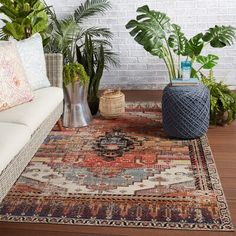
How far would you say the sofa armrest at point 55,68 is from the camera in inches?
124

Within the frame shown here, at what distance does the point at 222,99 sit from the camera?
3.32 m

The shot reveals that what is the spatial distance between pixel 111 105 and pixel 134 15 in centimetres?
136

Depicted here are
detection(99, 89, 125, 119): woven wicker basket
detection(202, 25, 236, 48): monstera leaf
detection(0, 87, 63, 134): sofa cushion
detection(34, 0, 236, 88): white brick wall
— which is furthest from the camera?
detection(34, 0, 236, 88): white brick wall

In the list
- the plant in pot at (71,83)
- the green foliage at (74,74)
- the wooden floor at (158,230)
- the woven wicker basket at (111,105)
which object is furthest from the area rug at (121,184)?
the green foliage at (74,74)

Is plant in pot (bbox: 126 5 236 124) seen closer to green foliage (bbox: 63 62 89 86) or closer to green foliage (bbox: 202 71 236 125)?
green foliage (bbox: 202 71 236 125)

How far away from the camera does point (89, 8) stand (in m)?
4.29

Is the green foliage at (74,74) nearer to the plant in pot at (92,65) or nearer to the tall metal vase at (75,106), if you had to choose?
the tall metal vase at (75,106)

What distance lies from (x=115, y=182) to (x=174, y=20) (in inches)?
99.8

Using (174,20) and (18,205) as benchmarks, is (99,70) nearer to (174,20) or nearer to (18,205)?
(174,20)

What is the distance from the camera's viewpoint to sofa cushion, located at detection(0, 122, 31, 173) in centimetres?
197

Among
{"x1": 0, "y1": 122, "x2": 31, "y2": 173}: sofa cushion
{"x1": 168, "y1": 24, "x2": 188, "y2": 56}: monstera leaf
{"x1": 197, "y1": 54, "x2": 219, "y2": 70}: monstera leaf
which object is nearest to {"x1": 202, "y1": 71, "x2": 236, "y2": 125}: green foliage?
{"x1": 197, "y1": 54, "x2": 219, "y2": 70}: monstera leaf

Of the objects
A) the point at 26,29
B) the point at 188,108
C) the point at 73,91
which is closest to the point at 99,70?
the point at 73,91

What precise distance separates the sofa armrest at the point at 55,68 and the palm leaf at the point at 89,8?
1.26m

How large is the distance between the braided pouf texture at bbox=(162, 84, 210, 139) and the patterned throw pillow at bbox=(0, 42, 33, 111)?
3.48 feet
